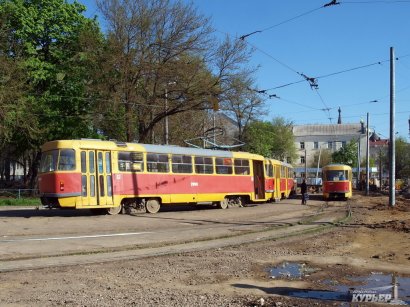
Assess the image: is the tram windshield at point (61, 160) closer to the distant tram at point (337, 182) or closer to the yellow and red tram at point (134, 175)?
the yellow and red tram at point (134, 175)

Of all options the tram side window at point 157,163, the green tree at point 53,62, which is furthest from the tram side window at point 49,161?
the green tree at point 53,62

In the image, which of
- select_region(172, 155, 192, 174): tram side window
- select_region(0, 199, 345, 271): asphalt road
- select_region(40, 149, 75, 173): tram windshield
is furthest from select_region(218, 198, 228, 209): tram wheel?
select_region(40, 149, 75, 173): tram windshield

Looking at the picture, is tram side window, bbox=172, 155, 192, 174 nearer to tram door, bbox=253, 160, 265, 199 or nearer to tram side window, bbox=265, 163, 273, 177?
tram door, bbox=253, 160, 265, 199


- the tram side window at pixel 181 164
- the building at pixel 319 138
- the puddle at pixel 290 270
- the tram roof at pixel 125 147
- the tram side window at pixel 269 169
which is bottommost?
the puddle at pixel 290 270

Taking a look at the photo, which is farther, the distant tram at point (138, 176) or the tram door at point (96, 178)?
the tram door at point (96, 178)

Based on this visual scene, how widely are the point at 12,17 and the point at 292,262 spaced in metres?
30.2

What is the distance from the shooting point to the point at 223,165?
93.4 feet

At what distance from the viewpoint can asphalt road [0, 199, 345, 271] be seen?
11.1 meters

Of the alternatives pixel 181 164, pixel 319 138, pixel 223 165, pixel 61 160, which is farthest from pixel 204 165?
pixel 319 138

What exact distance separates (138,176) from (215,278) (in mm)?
14651

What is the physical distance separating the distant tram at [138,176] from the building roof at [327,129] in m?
78.9

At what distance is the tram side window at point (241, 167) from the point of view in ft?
97.0

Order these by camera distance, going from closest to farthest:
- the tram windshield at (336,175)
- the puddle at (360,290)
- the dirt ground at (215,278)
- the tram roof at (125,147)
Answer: the dirt ground at (215,278) < the puddle at (360,290) < the tram roof at (125,147) < the tram windshield at (336,175)

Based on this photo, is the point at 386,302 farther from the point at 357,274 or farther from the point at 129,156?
the point at 129,156
